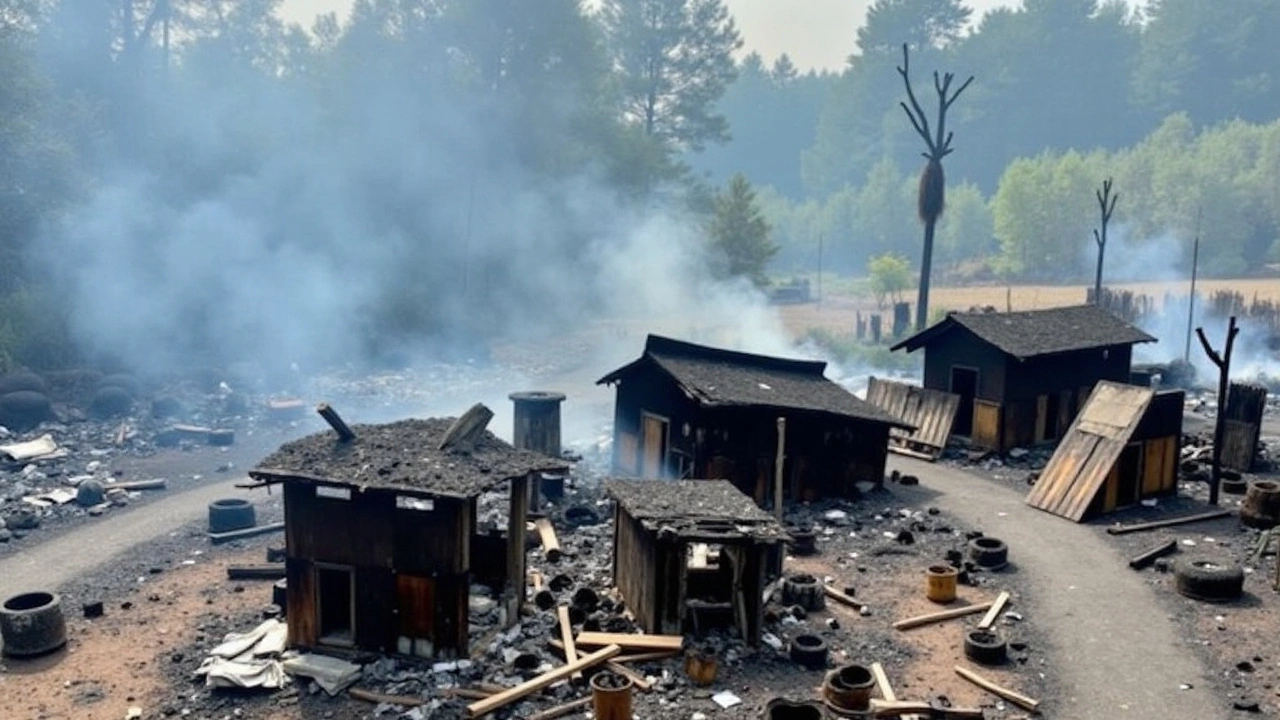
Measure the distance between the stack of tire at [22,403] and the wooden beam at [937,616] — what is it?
2406 cm

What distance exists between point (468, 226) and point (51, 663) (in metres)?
37.7

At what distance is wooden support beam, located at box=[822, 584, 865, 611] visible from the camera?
16.5m

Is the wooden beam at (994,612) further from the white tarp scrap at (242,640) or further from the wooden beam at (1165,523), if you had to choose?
the white tarp scrap at (242,640)

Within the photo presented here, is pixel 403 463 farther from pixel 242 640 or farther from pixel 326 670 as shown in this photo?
pixel 242 640

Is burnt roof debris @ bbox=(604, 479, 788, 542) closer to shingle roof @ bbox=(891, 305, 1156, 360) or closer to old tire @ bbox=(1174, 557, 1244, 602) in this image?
old tire @ bbox=(1174, 557, 1244, 602)

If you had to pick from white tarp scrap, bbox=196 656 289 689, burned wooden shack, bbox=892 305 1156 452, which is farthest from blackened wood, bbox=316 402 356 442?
burned wooden shack, bbox=892 305 1156 452

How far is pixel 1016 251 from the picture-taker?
70125 millimetres

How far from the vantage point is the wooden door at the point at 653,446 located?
75.9 ft

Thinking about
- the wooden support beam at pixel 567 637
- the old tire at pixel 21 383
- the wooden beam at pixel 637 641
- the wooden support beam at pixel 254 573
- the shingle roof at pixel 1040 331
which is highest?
the shingle roof at pixel 1040 331

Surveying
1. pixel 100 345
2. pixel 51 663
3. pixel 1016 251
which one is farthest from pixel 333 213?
pixel 1016 251

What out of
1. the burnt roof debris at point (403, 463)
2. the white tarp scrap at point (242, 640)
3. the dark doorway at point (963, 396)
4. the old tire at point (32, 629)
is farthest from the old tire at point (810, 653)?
the dark doorway at point (963, 396)

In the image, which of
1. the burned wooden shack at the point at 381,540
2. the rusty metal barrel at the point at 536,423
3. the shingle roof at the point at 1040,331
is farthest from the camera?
the shingle roof at the point at 1040,331

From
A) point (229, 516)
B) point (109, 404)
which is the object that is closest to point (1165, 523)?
point (229, 516)

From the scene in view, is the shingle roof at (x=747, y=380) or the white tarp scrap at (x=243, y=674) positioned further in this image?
the shingle roof at (x=747, y=380)
